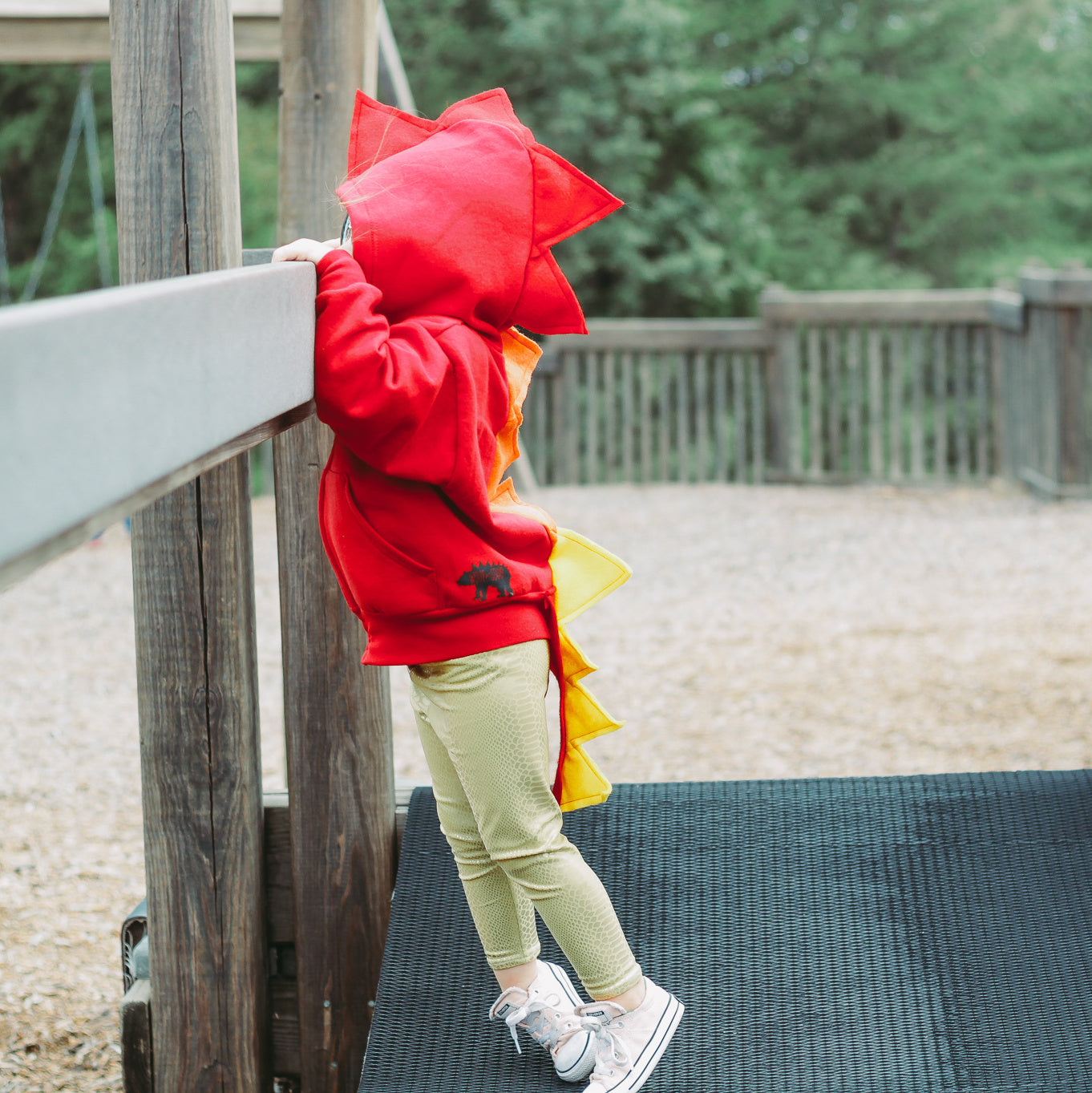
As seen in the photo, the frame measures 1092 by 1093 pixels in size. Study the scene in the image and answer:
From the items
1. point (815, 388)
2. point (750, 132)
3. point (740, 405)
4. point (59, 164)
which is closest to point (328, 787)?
point (815, 388)

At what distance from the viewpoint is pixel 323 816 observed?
6.50ft

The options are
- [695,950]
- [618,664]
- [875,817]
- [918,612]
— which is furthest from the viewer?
[918,612]

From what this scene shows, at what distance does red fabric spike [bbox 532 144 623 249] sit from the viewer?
4.96 feet

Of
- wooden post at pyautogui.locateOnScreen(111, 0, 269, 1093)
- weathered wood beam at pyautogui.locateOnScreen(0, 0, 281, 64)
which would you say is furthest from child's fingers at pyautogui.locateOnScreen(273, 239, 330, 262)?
weathered wood beam at pyautogui.locateOnScreen(0, 0, 281, 64)

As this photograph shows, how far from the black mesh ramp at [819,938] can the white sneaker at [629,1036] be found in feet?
0.18

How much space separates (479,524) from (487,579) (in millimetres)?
65

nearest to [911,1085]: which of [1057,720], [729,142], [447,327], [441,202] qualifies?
[447,327]

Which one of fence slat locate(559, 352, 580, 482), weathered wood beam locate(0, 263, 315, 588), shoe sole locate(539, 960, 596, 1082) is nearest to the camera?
weathered wood beam locate(0, 263, 315, 588)

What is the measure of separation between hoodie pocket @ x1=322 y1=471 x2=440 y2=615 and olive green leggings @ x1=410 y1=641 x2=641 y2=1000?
0.09m

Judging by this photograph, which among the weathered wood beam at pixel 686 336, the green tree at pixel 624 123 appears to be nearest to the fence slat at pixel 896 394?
the weathered wood beam at pixel 686 336

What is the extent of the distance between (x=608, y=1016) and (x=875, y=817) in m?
0.70

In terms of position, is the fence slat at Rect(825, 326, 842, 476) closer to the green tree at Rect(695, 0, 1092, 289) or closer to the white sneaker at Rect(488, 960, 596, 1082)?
the green tree at Rect(695, 0, 1092, 289)

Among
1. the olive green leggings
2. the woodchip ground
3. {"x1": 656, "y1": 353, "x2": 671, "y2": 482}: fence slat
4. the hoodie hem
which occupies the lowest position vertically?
the woodchip ground

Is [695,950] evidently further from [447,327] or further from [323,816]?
[447,327]
